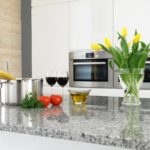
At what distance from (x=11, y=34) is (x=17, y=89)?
2.09 metres

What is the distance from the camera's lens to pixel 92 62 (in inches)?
114

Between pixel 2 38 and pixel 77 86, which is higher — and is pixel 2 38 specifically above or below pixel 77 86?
above

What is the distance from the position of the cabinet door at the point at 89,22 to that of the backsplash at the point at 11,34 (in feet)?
2.34

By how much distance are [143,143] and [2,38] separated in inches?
107

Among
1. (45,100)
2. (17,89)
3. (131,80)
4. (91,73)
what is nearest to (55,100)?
(45,100)

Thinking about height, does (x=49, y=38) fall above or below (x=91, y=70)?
above

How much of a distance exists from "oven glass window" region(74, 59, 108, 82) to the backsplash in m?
0.78

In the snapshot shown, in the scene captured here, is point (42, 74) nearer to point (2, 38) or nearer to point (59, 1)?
point (2, 38)

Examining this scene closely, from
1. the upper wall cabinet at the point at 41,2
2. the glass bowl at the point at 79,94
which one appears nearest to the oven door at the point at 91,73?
the upper wall cabinet at the point at 41,2

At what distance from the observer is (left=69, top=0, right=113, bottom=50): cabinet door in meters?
2.83

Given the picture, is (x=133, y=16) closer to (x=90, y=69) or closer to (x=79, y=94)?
(x=90, y=69)

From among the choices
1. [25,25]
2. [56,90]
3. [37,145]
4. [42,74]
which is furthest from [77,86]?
[37,145]

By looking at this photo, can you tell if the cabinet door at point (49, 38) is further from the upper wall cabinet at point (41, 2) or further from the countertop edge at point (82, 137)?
the countertop edge at point (82, 137)

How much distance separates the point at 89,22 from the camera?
115 inches
